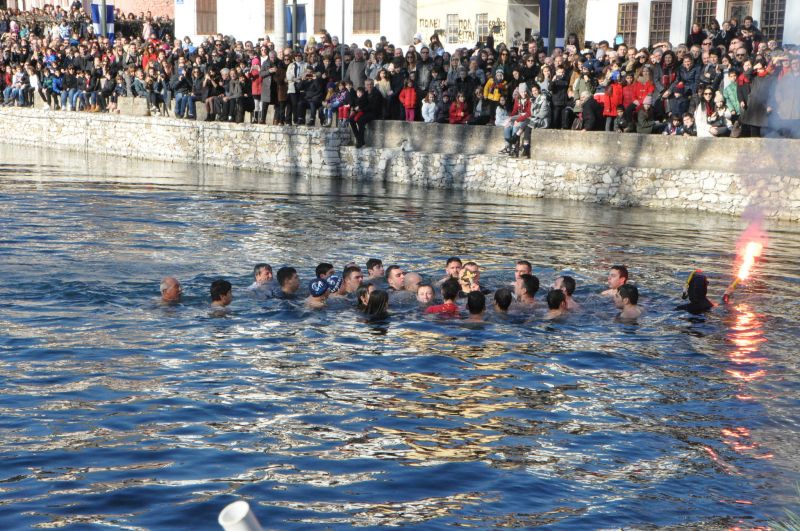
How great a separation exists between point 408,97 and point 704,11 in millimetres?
9301

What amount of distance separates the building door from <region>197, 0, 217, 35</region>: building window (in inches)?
943

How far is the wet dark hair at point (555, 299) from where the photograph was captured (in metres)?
14.4

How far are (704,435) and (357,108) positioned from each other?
66.7ft

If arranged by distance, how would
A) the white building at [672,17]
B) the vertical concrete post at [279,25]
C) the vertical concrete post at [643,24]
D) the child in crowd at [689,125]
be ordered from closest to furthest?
the child in crowd at [689,125]
the white building at [672,17]
the vertical concrete post at [643,24]
the vertical concrete post at [279,25]

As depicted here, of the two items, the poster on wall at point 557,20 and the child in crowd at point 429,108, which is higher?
the poster on wall at point 557,20

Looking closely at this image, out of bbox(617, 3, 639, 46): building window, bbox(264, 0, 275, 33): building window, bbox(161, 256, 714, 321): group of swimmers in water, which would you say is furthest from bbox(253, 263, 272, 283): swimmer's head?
bbox(264, 0, 275, 33): building window

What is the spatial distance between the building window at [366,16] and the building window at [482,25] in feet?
13.6

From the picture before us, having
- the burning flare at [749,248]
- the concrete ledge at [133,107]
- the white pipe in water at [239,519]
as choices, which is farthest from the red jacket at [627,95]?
the white pipe in water at [239,519]

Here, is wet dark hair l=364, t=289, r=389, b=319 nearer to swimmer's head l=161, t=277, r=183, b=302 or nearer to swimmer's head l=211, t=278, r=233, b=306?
swimmer's head l=211, t=278, r=233, b=306

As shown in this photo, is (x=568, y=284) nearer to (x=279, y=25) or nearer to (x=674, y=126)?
(x=674, y=126)

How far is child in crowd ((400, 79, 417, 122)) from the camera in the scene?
28.9m

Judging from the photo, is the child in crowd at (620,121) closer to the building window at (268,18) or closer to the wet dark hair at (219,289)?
the wet dark hair at (219,289)

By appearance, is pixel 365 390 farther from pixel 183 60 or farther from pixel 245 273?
pixel 183 60

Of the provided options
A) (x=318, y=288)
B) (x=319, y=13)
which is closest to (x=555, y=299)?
(x=318, y=288)
